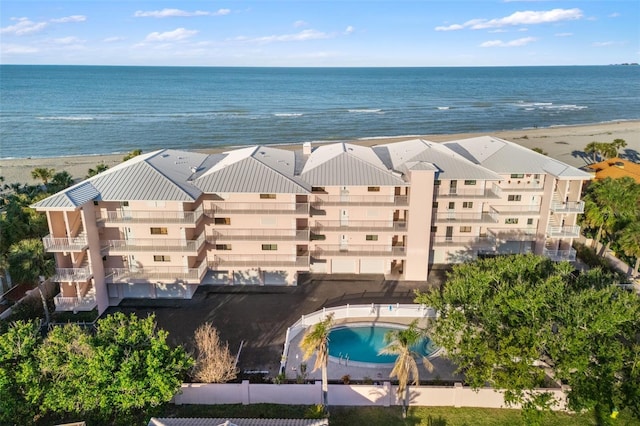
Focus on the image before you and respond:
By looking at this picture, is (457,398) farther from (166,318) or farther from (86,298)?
(86,298)

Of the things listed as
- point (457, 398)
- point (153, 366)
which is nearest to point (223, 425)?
point (153, 366)

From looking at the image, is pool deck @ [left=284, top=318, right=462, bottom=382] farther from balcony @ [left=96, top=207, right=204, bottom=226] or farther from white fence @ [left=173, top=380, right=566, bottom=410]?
balcony @ [left=96, top=207, right=204, bottom=226]

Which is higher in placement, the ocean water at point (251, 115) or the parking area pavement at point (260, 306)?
the ocean water at point (251, 115)

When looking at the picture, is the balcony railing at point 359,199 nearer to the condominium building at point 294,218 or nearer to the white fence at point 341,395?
the condominium building at point 294,218

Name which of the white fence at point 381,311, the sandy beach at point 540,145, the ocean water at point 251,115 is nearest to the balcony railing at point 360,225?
the white fence at point 381,311

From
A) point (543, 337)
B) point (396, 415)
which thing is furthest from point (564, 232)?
point (396, 415)

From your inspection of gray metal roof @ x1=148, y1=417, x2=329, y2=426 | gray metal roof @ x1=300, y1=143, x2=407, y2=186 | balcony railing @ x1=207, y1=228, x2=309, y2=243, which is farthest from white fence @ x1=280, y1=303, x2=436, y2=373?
gray metal roof @ x1=148, y1=417, x2=329, y2=426
